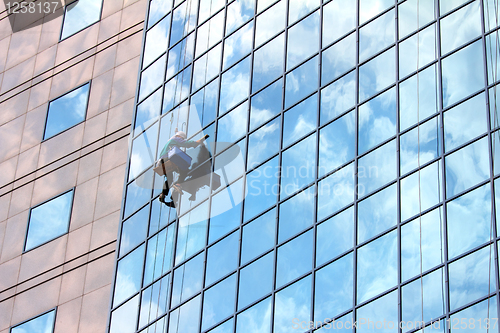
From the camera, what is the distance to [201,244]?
22984 millimetres

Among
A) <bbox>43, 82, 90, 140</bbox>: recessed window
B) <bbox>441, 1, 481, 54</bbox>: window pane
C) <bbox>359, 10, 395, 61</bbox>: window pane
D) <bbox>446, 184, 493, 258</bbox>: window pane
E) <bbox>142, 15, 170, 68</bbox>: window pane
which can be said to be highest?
<bbox>142, 15, 170, 68</bbox>: window pane

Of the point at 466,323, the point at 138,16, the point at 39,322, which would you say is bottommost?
the point at 466,323

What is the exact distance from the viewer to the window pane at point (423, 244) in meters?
18.8

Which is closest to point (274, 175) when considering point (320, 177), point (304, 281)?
point (320, 177)

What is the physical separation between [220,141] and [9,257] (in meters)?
9.85

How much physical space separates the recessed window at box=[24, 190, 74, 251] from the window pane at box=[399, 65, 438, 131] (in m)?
12.9

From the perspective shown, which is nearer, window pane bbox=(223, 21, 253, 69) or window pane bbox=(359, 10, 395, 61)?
window pane bbox=(359, 10, 395, 61)

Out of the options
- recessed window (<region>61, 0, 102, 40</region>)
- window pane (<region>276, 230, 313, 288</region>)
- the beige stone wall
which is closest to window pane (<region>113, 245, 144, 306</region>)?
the beige stone wall

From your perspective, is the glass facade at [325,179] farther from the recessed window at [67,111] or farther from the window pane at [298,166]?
the recessed window at [67,111]

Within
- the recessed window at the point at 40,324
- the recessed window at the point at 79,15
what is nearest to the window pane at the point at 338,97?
the recessed window at the point at 40,324

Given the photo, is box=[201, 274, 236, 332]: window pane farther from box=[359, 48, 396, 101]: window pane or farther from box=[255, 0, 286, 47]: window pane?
box=[255, 0, 286, 47]: window pane

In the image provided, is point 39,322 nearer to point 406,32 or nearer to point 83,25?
point 83,25

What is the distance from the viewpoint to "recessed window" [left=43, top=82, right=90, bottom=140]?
3056cm

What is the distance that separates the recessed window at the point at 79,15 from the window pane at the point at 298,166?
45.0ft
